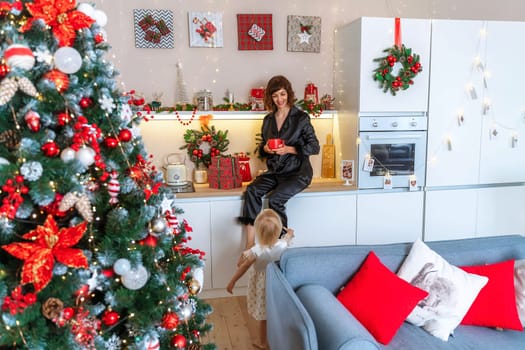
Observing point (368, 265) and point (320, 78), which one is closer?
point (368, 265)

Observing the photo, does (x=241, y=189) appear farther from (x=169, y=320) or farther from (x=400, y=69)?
(x=169, y=320)

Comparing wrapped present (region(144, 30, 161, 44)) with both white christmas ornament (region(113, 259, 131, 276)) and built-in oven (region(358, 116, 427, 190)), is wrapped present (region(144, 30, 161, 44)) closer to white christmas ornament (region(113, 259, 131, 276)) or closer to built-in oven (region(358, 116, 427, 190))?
built-in oven (region(358, 116, 427, 190))

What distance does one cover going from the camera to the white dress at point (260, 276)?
2549 mm

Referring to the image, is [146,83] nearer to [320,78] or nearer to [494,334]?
[320,78]

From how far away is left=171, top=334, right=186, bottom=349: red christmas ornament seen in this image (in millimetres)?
1443

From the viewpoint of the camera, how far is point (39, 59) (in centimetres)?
122

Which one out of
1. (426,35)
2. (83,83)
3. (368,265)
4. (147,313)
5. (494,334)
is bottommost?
(494,334)

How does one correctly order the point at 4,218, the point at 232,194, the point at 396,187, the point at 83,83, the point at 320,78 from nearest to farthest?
the point at 4,218 < the point at 83,83 < the point at 232,194 < the point at 396,187 < the point at 320,78

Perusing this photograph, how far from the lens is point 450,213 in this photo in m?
3.80

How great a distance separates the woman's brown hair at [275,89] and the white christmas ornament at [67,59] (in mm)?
2359

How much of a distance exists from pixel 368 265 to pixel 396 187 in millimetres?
1624

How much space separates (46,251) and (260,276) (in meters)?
1.53

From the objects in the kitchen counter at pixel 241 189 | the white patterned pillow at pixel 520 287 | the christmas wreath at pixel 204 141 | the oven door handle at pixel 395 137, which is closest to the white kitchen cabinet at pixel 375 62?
the oven door handle at pixel 395 137

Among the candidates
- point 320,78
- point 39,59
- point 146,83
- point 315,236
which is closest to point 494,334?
point 315,236
